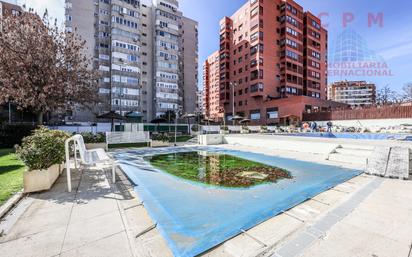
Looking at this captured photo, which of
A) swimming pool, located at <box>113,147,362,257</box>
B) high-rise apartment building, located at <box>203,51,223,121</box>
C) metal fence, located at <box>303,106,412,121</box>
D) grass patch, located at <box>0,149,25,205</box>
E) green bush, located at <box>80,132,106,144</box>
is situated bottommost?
swimming pool, located at <box>113,147,362,257</box>

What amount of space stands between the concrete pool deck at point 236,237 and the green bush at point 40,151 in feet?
2.74

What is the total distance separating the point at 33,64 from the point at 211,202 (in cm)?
1598

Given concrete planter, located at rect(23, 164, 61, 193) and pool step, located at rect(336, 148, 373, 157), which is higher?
pool step, located at rect(336, 148, 373, 157)

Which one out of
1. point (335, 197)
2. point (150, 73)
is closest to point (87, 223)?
point (335, 197)

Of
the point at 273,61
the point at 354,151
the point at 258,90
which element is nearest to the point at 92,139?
the point at 354,151

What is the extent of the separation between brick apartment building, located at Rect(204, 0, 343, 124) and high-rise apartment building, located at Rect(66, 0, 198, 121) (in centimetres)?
1612

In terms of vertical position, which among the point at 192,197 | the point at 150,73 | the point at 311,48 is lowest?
the point at 192,197

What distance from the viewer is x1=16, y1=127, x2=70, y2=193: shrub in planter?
4.73 m

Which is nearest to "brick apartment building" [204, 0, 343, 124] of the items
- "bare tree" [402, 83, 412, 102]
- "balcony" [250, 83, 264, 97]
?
"balcony" [250, 83, 264, 97]

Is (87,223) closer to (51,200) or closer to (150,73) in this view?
(51,200)

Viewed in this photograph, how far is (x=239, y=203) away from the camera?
433 centimetres

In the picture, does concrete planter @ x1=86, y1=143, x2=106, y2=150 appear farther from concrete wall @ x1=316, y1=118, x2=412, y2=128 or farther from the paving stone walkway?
concrete wall @ x1=316, y1=118, x2=412, y2=128

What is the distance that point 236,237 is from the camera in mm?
2904

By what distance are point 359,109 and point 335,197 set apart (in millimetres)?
38973
